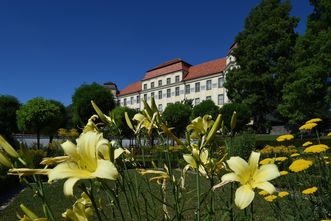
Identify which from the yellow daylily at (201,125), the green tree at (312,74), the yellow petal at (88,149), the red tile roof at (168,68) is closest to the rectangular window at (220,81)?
the red tile roof at (168,68)

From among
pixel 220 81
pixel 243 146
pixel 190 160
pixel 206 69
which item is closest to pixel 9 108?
pixel 243 146

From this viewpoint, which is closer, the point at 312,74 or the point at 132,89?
the point at 312,74

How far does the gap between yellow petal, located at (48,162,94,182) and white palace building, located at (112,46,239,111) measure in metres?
39.1

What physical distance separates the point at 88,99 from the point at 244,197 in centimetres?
2966

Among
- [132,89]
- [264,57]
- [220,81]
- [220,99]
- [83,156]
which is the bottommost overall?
[83,156]

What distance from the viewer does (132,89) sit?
2248 inches

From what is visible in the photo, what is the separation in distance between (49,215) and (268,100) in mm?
28291

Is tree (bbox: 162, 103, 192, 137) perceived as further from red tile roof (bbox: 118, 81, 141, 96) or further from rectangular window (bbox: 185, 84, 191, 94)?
red tile roof (bbox: 118, 81, 141, 96)

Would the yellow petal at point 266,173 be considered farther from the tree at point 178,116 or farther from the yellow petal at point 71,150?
the tree at point 178,116

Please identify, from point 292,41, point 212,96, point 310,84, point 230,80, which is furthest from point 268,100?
point 212,96

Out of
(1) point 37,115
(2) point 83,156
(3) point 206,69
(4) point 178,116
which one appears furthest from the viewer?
(3) point 206,69

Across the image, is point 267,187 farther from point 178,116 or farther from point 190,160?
point 178,116

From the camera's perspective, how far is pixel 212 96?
143 feet

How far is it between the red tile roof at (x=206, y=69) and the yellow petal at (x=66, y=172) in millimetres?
42762
